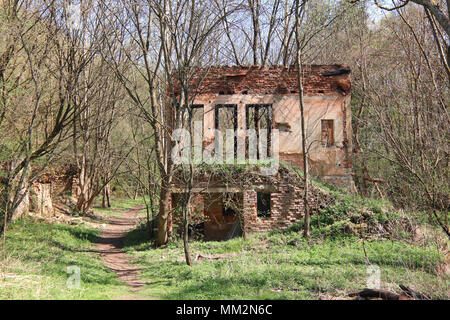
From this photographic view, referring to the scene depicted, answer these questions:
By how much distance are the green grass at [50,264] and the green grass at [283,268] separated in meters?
1.13

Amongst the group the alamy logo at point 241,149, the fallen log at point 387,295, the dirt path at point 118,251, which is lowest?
the dirt path at point 118,251

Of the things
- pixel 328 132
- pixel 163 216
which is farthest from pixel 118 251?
pixel 328 132

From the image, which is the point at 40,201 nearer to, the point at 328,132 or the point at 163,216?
the point at 163,216

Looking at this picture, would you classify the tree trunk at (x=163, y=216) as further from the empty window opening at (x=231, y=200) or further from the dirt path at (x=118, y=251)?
the empty window opening at (x=231, y=200)

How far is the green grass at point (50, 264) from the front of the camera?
7117 mm

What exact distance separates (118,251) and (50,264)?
172 inches

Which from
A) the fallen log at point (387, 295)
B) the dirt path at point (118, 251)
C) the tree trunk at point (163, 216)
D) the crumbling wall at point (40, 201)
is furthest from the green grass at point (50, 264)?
the fallen log at point (387, 295)

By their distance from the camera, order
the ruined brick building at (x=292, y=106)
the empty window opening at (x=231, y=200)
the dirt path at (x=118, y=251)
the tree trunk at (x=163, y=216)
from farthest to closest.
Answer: the ruined brick building at (x=292, y=106) → the empty window opening at (x=231, y=200) → the tree trunk at (x=163, y=216) → the dirt path at (x=118, y=251)

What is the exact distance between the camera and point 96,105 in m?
20.0

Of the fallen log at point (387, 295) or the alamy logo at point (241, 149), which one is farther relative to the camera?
the alamy logo at point (241, 149)

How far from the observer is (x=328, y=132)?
17.8 metres

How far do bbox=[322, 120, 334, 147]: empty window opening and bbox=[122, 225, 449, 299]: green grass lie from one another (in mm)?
4989
